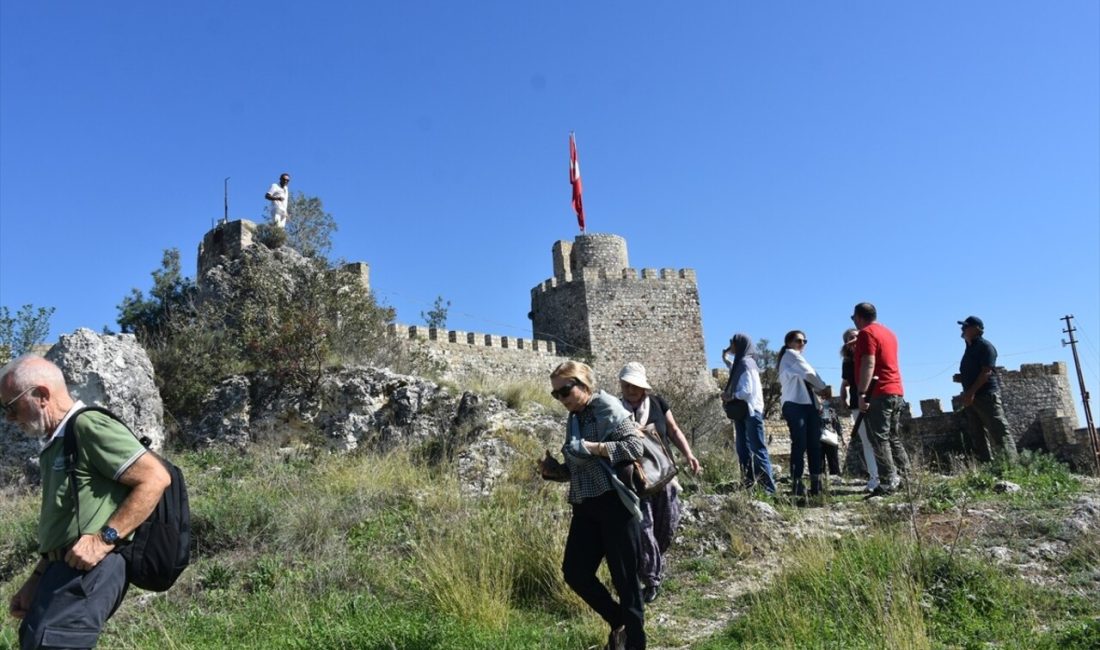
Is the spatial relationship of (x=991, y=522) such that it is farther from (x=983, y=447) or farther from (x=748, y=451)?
(x=983, y=447)

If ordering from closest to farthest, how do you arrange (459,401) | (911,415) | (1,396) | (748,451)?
(1,396) → (748,451) → (459,401) → (911,415)

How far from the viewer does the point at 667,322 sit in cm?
2841

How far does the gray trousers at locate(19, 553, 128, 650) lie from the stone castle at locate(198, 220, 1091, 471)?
679 inches

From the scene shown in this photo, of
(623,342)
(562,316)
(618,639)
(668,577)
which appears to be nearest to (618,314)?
(623,342)

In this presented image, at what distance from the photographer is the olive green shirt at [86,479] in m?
3.28

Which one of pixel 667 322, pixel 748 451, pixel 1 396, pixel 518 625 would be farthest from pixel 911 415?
pixel 1 396

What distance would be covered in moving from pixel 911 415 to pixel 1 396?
21200 millimetres

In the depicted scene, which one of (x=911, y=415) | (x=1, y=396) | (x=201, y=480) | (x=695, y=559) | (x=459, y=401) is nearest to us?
(x=1, y=396)

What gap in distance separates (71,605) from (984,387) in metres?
7.92

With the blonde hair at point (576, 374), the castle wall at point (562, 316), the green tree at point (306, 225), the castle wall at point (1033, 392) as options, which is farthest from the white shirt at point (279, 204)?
the castle wall at point (1033, 392)

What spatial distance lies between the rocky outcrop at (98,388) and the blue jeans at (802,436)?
26.2 feet

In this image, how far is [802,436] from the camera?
754 cm

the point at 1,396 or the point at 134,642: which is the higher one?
the point at 1,396

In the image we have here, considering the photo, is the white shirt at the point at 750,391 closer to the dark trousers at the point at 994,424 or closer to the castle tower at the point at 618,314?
the dark trousers at the point at 994,424
